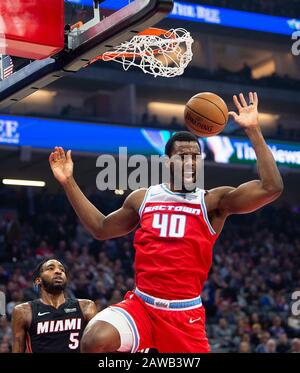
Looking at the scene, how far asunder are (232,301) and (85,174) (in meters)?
8.49

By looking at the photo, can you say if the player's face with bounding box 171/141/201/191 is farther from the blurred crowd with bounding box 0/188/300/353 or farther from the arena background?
the blurred crowd with bounding box 0/188/300/353

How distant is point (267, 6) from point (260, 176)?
23.9m

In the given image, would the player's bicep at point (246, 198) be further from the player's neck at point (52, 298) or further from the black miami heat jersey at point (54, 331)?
the player's neck at point (52, 298)

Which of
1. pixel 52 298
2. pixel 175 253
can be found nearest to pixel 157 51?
pixel 52 298

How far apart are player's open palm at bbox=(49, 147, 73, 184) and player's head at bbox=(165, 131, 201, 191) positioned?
0.68 metres

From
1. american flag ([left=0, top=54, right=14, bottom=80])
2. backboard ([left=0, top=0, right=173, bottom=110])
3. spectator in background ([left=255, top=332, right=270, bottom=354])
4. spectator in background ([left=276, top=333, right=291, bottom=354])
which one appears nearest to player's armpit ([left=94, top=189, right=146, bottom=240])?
backboard ([left=0, top=0, right=173, bottom=110])

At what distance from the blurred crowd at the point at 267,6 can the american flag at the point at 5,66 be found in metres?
20.2

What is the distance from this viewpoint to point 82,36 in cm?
612

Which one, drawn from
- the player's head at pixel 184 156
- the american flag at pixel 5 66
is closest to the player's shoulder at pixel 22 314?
the american flag at pixel 5 66

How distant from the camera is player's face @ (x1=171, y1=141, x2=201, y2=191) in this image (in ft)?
17.3

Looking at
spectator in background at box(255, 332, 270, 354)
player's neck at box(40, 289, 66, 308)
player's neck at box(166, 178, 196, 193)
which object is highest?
player's neck at box(166, 178, 196, 193)

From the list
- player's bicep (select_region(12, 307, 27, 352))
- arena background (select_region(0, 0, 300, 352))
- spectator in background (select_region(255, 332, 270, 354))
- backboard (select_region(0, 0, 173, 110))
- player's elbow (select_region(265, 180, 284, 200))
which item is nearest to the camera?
player's elbow (select_region(265, 180, 284, 200))

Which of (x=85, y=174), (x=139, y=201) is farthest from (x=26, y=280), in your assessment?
(x=139, y=201)

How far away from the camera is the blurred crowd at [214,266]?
50.7ft
